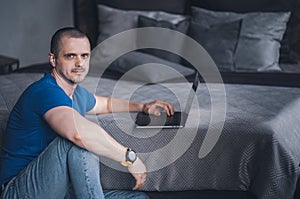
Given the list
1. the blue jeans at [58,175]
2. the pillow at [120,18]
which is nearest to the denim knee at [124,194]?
the blue jeans at [58,175]

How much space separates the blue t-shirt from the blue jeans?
0.07 meters

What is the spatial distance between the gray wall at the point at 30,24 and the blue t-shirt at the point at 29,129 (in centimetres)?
208

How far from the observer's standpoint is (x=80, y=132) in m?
1.77

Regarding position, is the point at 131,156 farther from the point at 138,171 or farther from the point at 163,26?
the point at 163,26

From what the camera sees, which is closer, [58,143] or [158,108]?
[58,143]

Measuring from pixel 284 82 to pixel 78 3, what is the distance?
2046 mm

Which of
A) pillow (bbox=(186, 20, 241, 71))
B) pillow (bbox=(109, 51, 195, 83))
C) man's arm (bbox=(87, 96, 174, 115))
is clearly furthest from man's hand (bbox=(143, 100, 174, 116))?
pillow (bbox=(186, 20, 241, 71))

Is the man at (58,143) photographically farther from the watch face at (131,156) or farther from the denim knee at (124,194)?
the denim knee at (124,194)

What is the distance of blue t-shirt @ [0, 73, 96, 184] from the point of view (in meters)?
1.83

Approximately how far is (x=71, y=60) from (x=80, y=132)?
1.12ft

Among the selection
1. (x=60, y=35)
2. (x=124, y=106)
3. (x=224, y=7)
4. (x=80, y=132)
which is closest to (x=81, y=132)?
(x=80, y=132)

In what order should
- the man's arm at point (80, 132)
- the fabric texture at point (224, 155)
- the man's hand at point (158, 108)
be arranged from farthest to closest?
the man's hand at point (158, 108) → the fabric texture at point (224, 155) → the man's arm at point (80, 132)

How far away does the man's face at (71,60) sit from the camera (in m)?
1.95

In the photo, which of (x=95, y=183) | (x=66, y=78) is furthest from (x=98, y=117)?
(x=95, y=183)
